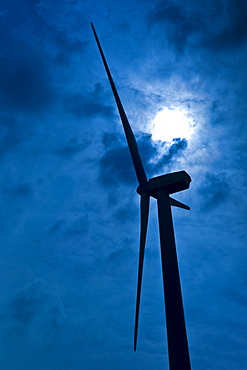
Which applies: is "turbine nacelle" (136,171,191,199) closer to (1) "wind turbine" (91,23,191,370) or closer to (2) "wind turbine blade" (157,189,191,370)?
(1) "wind turbine" (91,23,191,370)

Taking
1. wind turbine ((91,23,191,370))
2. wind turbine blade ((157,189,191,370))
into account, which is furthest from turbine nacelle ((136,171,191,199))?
wind turbine blade ((157,189,191,370))

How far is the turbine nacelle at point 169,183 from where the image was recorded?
105 feet

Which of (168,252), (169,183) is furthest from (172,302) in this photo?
(169,183)

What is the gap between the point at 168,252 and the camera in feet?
87.7

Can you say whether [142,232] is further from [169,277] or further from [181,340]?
[181,340]

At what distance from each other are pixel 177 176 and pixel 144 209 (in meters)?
4.49

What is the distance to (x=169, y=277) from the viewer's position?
84.0 ft

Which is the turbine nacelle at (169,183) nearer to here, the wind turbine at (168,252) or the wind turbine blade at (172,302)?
the wind turbine at (168,252)

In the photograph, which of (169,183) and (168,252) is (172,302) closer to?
(168,252)

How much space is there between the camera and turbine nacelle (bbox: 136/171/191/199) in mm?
31922

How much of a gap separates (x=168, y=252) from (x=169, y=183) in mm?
7653

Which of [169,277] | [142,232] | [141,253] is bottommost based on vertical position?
[169,277]

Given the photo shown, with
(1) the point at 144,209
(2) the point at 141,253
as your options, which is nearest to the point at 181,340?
(2) the point at 141,253

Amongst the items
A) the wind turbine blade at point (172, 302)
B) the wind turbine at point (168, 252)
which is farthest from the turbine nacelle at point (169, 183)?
the wind turbine blade at point (172, 302)
